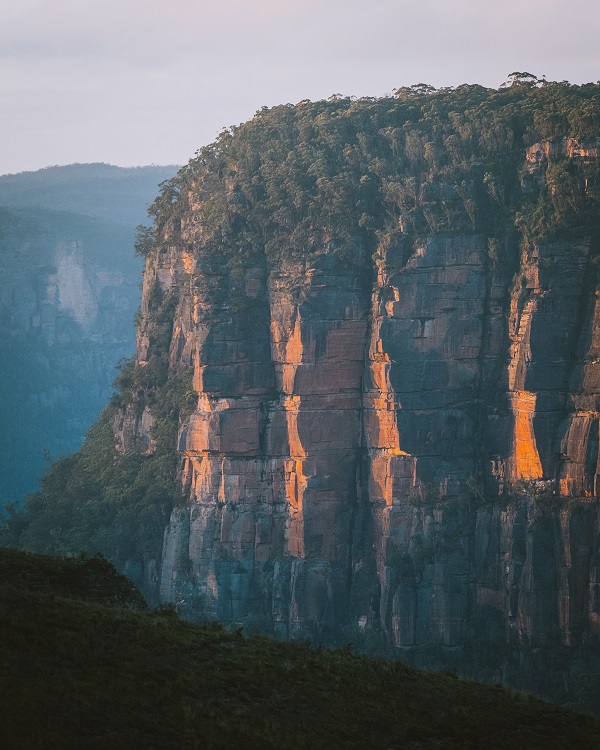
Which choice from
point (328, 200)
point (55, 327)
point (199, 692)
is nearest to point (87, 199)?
point (55, 327)

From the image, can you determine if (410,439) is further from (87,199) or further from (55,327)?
(87,199)

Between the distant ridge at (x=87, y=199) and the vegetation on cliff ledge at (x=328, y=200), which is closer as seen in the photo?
the vegetation on cliff ledge at (x=328, y=200)

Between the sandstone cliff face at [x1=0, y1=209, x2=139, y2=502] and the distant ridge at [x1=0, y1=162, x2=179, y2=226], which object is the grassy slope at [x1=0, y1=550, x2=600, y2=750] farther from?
the distant ridge at [x1=0, y1=162, x2=179, y2=226]

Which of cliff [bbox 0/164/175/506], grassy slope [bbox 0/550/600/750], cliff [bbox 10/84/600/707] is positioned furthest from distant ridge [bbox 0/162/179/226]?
grassy slope [bbox 0/550/600/750]

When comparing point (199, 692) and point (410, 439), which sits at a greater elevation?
point (410, 439)

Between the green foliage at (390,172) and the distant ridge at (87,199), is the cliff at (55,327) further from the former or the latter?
the green foliage at (390,172)

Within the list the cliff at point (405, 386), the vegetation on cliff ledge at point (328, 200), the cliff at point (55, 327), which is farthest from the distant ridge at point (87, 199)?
the cliff at point (405, 386)
